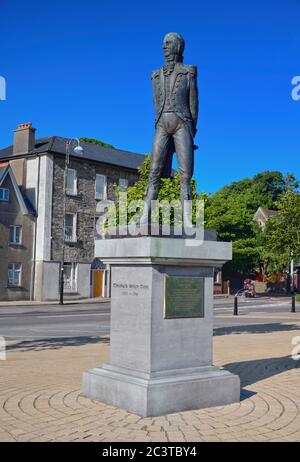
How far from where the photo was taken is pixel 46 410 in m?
6.62

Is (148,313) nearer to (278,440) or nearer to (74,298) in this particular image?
(278,440)

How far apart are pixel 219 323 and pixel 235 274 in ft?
132

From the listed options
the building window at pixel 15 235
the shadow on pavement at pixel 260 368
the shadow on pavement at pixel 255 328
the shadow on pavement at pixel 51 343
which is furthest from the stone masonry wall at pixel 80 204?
the shadow on pavement at pixel 260 368

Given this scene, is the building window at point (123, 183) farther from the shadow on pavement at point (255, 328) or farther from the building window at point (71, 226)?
the shadow on pavement at point (255, 328)

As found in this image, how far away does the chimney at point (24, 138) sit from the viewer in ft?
130

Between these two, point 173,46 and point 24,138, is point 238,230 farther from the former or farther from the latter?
point 173,46

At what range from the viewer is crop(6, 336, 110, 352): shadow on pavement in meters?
12.8

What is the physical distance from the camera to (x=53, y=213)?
1547 inches

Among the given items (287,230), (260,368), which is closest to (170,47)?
(260,368)

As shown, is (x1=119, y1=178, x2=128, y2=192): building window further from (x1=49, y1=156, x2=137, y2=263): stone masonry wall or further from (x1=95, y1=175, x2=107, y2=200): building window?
(x1=95, y1=175, x2=107, y2=200): building window

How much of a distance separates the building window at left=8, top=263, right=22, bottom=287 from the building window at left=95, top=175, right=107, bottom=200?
900cm

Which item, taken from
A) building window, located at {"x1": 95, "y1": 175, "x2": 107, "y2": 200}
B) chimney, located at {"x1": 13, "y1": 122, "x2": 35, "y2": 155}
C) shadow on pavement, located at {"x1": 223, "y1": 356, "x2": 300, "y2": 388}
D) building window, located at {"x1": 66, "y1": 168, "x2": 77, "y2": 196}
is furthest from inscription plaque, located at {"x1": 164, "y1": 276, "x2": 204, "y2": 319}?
building window, located at {"x1": 95, "y1": 175, "x2": 107, "y2": 200}

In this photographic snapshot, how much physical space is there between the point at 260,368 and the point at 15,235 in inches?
1171

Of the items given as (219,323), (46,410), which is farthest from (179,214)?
(219,323)
